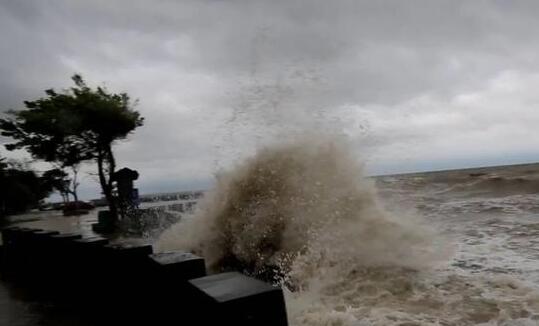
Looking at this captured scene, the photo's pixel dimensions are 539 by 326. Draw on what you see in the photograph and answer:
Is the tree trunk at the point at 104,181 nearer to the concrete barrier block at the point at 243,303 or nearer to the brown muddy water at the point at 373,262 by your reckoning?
the brown muddy water at the point at 373,262

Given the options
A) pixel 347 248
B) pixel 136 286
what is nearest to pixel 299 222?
pixel 347 248

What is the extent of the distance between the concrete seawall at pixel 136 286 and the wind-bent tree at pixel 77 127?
10.5 meters

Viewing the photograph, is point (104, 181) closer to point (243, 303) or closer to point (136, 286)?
point (136, 286)

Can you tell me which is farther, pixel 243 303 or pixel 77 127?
pixel 77 127

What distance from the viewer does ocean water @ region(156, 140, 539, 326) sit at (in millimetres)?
4109

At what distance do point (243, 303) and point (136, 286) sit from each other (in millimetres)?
2149

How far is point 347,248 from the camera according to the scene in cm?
660

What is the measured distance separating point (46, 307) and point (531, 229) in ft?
30.6

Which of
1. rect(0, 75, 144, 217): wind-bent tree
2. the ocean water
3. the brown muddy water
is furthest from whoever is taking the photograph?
rect(0, 75, 144, 217): wind-bent tree

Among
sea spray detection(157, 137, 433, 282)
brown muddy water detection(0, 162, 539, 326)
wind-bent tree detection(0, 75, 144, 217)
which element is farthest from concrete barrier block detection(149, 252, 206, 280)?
wind-bent tree detection(0, 75, 144, 217)

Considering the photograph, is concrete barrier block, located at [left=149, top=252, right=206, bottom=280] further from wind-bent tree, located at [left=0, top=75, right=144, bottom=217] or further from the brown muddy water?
wind-bent tree, located at [left=0, top=75, right=144, bottom=217]

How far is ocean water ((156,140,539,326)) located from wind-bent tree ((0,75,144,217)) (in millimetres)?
9701

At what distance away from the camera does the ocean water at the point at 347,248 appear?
4.11 m

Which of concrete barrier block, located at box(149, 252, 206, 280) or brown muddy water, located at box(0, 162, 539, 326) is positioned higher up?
concrete barrier block, located at box(149, 252, 206, 280)
